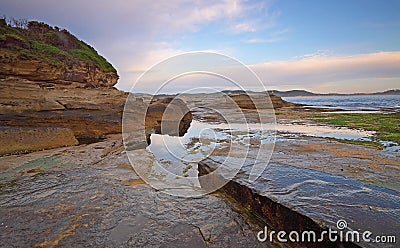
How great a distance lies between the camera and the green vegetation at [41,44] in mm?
10273

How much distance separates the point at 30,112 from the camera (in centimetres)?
934

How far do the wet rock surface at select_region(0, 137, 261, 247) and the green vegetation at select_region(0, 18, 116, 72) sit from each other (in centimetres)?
789

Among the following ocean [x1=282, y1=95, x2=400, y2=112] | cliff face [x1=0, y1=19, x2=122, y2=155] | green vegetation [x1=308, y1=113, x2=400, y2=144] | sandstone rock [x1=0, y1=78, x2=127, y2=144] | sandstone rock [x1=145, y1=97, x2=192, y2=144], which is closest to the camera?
cliff face [x1=0, y1=19, x2=122, y2=155]

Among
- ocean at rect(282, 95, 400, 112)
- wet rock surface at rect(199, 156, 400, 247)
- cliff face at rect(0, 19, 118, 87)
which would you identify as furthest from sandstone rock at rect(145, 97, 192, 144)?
ocean at rect(282, 95, 400, 112)

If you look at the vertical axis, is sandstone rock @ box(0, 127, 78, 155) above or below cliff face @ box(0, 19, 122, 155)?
below

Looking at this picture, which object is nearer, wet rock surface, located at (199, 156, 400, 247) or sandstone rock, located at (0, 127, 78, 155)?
wet rock surface, located at (199, 156, 400, 247)

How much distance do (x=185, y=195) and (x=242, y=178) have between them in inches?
44.7

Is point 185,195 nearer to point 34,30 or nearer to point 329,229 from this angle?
point 329,229

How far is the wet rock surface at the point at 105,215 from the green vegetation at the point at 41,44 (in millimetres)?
7887

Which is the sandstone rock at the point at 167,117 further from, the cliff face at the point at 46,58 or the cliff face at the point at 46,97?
the cliff face at the point at 46,58

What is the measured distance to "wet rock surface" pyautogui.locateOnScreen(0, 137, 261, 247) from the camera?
2723 millimetres

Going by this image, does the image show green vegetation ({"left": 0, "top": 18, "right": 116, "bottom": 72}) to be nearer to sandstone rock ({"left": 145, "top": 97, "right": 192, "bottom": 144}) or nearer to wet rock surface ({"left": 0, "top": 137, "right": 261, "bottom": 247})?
sandstone rock ({"left": 145, "top": 97, "right": 192, "bottom": 144})

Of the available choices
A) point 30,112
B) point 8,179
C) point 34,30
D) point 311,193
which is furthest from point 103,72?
point 311,193

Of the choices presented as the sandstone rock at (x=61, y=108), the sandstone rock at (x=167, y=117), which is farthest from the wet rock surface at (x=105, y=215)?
the sandstone rock at (x=167, y=117)
